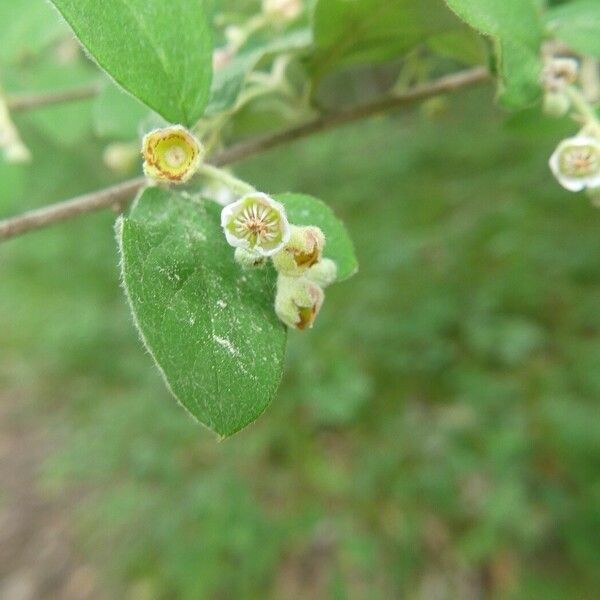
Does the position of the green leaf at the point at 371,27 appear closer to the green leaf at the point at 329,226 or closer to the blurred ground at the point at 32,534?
the green leaf at the point at 329,226

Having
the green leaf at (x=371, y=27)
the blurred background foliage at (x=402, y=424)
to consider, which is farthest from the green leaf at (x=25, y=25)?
the blurred background foliage at (x=402, y=424)

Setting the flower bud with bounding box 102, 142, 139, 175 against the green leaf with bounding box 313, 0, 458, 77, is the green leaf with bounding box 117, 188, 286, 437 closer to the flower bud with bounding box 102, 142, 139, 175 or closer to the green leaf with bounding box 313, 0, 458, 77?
the green leaf with bounding box 313, 0, 458, 77

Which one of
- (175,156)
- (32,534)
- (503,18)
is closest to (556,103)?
(503,18)

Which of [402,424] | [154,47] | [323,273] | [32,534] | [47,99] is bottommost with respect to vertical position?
[32,534]

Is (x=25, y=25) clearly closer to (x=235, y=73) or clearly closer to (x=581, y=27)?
(x=235, y=73)

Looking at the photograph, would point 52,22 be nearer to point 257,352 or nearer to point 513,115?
point 513,115
